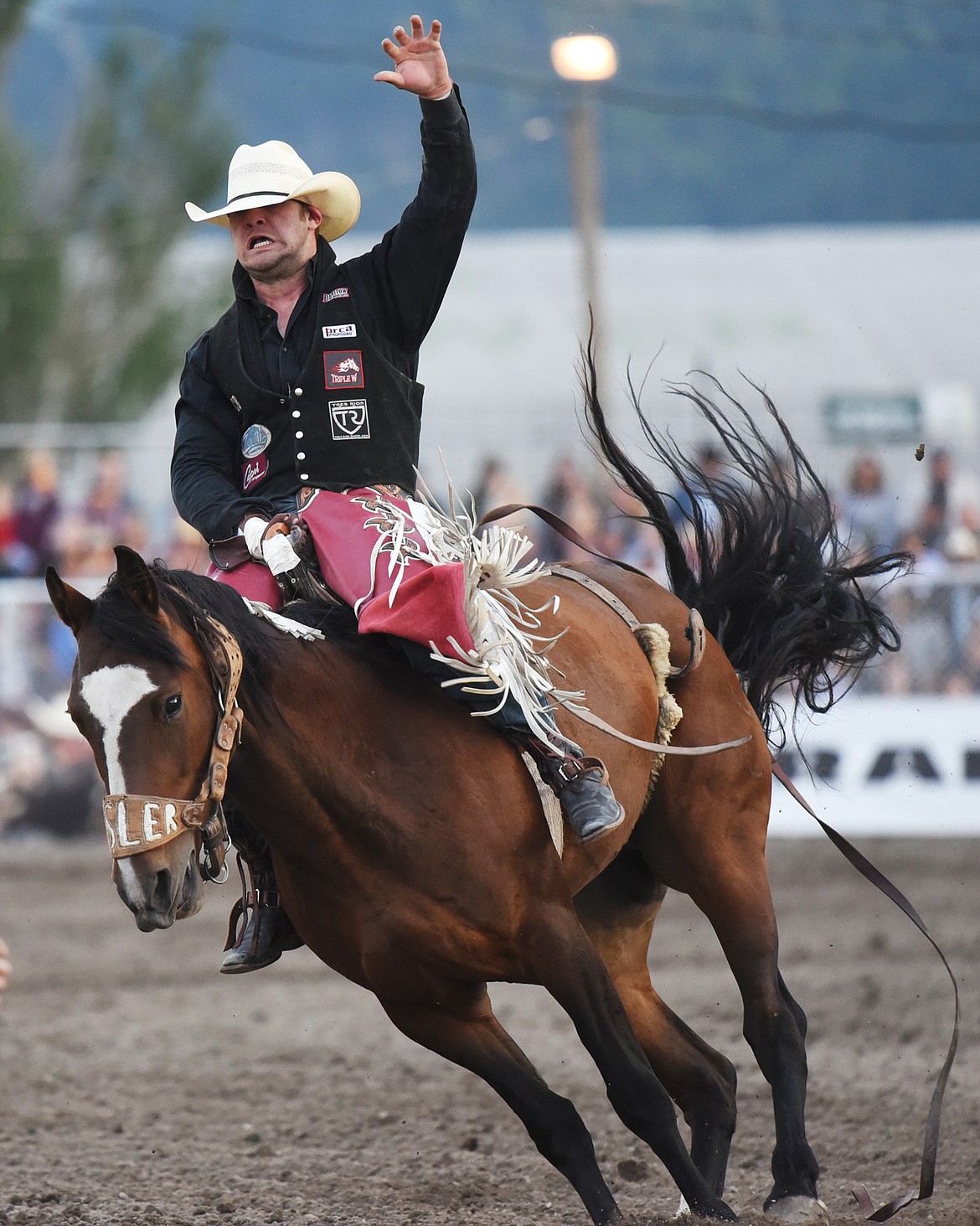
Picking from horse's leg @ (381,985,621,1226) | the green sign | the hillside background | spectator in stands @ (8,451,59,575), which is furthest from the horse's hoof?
the hillside background

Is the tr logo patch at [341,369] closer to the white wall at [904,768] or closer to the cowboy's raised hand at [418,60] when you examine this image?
the cowboy's raised hand at [418,60]

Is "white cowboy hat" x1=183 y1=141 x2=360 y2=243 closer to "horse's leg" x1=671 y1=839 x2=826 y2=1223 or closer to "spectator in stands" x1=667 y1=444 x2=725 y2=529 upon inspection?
"spectator in stands" x1=667 y1=444 x2=725 y2=529

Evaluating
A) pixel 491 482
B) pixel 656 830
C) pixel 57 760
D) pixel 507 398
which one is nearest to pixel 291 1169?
pixel 656 830

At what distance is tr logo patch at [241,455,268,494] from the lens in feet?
13.9

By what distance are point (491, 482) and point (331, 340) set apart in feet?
24.7

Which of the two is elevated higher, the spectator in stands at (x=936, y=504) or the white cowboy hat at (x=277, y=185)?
the white cowboy hat at (x=277, y=185)

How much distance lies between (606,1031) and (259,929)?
98cm

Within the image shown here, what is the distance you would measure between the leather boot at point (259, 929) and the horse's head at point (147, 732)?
30.7 inches

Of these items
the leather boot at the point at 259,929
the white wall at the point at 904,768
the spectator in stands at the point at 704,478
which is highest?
the spectator in stands at the point at 704,478

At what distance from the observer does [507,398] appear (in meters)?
27.4

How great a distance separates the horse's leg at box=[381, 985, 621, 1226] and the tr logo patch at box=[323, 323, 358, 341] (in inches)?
65.9

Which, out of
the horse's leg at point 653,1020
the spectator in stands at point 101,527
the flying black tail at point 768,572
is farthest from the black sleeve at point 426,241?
the spectator in stands at point 101,527

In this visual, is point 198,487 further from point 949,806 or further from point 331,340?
point 949,806

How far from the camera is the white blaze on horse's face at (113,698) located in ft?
10.8
